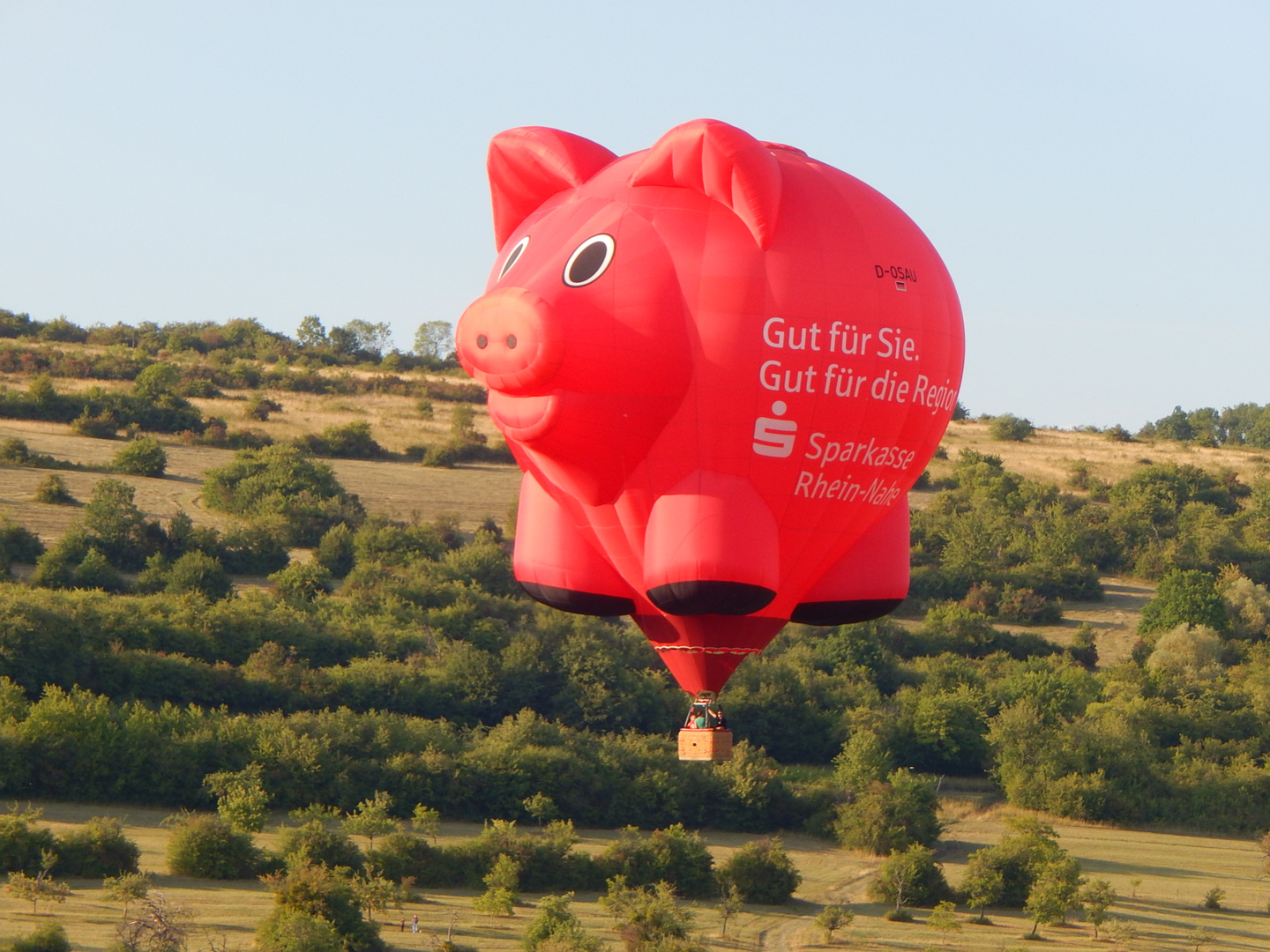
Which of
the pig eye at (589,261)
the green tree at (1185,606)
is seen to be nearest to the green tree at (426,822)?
the pig eye at (589,261)

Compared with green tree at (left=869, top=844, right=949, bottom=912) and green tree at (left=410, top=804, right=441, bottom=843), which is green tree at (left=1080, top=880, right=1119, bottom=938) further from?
green tree at (left=410, top=804, right=441, bottom=843)

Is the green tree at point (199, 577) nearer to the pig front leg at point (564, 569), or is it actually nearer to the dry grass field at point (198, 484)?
the dry grass field at point (198, 484)

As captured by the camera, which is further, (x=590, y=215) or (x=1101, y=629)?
(x=1101, y=629)

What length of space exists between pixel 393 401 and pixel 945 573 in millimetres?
30242

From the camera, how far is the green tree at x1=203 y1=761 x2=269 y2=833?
34.6 m

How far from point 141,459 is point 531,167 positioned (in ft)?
154

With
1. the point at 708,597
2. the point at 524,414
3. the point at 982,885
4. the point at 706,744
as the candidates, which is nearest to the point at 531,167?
the point at 524,414

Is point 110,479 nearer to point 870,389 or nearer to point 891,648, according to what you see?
point 891,648

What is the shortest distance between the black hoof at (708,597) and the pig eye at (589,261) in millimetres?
3003

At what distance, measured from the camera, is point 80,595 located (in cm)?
4622

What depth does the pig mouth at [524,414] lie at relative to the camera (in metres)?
16.8

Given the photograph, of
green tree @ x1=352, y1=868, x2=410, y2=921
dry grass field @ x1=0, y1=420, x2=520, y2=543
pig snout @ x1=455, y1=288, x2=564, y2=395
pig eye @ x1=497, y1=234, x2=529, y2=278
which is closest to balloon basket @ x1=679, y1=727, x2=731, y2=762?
pig snout @ x1=455, y1=288, x2=564, y2=395

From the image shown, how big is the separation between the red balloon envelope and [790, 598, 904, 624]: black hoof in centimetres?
86

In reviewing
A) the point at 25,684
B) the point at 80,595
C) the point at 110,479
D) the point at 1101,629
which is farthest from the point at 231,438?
the point at 1101,629
